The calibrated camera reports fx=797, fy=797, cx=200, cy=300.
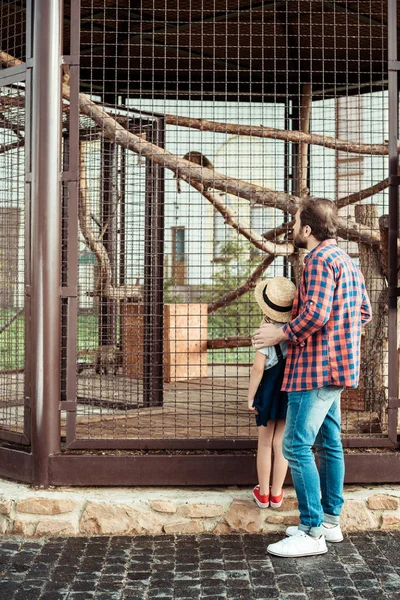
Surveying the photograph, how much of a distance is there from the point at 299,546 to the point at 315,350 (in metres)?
1.07

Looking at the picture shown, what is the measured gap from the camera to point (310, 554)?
4.34m

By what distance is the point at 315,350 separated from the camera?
427cm

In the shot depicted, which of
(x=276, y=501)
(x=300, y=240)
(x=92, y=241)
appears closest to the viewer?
(x=300, y=240)

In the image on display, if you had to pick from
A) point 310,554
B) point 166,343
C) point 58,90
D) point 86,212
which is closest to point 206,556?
point 310,554

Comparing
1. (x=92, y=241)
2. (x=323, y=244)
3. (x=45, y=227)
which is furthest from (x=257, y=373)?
(x=92, y=241)

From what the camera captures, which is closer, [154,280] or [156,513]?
[156,513]

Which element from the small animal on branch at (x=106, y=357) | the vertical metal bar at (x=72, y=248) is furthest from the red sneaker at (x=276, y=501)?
the small animal on branch at (x=106, y=357)

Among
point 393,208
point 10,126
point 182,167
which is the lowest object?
point 393,208

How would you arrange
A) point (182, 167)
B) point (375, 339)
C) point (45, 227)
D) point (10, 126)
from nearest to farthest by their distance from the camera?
1. point (45, 227)
2. point (182, 167)
3. point (10, 126)
4. point (375, 339)

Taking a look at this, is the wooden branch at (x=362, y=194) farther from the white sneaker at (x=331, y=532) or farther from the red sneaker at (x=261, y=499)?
the white sneaker at (x=331, y=532)

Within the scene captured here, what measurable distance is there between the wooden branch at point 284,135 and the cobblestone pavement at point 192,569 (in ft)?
10.6

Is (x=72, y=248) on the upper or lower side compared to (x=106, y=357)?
upper

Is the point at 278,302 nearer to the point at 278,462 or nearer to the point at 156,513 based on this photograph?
the point at 278,462

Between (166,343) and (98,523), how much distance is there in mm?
4090
